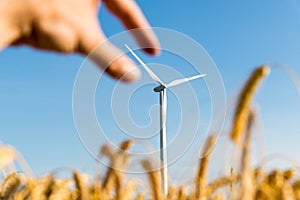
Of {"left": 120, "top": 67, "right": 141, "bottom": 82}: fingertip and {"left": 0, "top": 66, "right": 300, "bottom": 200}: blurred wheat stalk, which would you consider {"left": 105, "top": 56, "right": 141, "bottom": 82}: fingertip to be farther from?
{"left": 0, "top": 66, "right": 300, "bottom": 200}: blurred wheat stalk

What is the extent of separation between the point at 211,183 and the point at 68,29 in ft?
3.13

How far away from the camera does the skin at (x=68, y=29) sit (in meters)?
0.93

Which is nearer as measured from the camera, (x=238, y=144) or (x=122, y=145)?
(x=238, y=144)

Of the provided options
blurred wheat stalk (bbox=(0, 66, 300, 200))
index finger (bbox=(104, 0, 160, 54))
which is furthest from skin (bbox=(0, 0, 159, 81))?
blurred wheat stalk (bbox=(0, 66, 300, 200))

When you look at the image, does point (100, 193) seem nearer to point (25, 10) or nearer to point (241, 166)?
point (241, 166)

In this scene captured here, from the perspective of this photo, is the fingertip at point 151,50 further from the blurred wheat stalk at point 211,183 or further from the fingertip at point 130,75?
the blurred wheat stalk at point 211,183

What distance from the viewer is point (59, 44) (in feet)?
3.14

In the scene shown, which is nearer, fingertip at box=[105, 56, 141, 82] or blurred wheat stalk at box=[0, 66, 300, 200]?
Result: fingertip at box=[105, 56, 141, 82]

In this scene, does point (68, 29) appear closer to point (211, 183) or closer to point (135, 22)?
point (135, 22)

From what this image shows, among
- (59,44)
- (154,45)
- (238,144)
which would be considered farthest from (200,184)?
(59,44)

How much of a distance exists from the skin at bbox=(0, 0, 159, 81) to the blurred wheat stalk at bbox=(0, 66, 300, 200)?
0.42 m

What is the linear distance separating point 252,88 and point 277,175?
421mm

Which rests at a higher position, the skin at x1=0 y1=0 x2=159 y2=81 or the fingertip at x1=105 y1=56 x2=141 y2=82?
the skin at x1=0 y1=0 x2=159 y2=81

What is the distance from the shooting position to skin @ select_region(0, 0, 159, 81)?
36.4 inches
